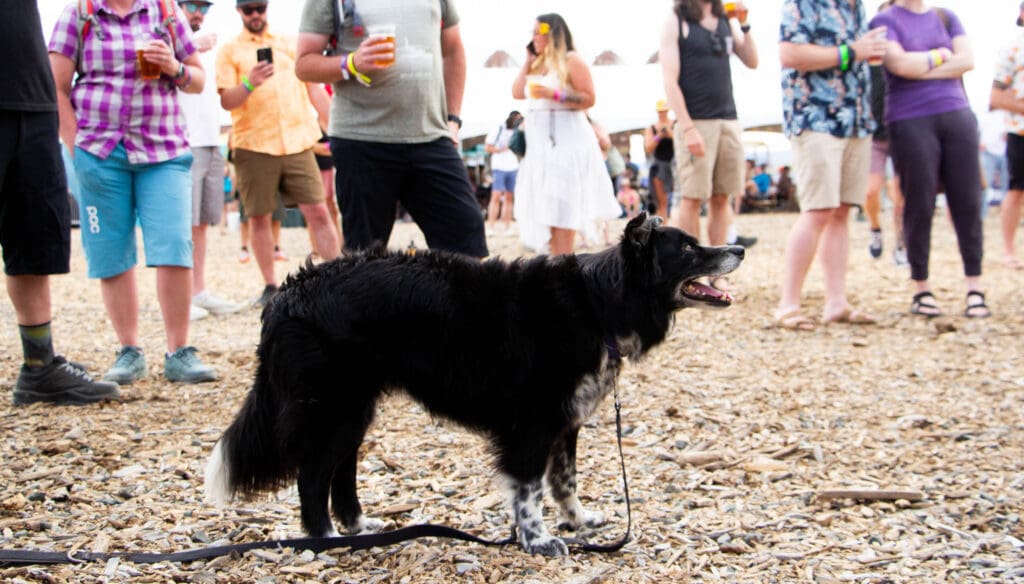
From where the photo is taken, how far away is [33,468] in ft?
11.2

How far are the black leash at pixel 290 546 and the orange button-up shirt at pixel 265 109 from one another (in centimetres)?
469

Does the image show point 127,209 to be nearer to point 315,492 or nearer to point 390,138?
point 390,138

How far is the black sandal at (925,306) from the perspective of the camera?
6.51 meters

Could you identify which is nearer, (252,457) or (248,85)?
(252,457)

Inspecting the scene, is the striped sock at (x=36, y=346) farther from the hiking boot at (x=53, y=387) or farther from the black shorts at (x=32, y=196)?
the black shorts at (x=32, y=196)

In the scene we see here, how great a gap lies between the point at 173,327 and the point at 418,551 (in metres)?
2.56

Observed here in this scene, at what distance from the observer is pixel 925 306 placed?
655 centimetres

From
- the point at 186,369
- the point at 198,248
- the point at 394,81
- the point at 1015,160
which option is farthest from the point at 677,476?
the point at 1015,160

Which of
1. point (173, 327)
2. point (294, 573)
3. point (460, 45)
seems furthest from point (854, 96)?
point (294, 573)

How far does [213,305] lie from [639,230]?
5.23m

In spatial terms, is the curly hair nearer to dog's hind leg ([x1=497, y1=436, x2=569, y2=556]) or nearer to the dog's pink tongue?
the dog's pink tongue

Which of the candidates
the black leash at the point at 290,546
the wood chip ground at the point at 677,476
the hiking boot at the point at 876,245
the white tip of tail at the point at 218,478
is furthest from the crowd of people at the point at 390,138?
the black leash at the point at 290,546

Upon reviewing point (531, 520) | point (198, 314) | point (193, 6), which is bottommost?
point (531, 520)

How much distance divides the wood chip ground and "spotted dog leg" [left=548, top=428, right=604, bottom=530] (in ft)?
0.29
